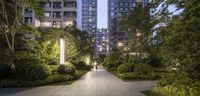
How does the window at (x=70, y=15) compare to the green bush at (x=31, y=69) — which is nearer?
the green bush at (x=31, y=69)

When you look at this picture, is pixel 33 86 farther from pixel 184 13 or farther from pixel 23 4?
pixel 184 13

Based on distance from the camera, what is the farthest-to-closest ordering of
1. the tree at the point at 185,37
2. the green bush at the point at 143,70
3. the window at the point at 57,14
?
the window at the point at 57,14 < the green bush at the point at 143,70 < the tree at the point at 185,37

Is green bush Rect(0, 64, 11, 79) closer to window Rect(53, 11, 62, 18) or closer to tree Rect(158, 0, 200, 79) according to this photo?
tree Rect(158, 0, 200, 79)

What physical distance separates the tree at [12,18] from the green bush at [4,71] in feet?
1.99

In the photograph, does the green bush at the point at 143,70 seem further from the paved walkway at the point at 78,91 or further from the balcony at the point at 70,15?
the balcony at the point at 70,15

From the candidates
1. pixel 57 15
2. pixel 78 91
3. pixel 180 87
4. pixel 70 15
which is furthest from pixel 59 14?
pixel 180 87

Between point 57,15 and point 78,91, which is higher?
point 57,15

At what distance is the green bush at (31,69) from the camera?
2258 cm

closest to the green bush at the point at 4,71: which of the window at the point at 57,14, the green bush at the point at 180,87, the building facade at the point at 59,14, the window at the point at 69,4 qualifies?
the green bush at the point at 180,87

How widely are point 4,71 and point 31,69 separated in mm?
2462

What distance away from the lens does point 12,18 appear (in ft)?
83.2

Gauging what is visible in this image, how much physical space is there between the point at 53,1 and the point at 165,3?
290ft

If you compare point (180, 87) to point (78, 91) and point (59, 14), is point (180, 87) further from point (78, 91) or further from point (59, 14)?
point (59, 14)

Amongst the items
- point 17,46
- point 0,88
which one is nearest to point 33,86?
point 0,88
